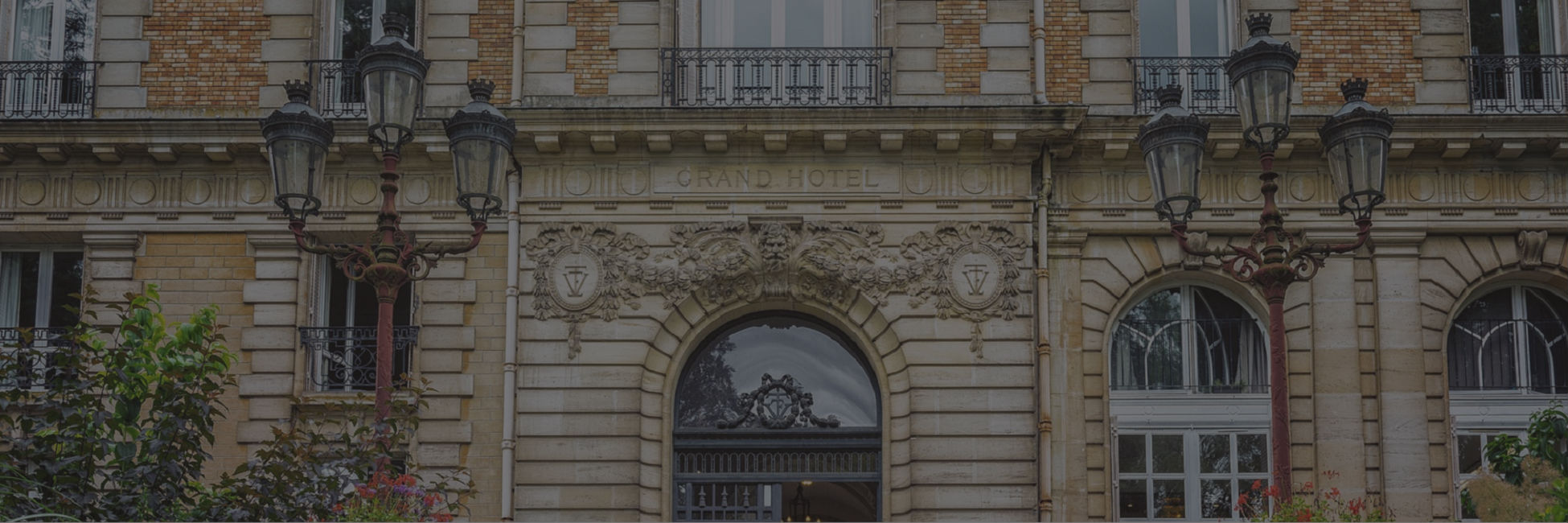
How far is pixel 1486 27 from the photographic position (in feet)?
56.3

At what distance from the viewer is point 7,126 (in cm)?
1648

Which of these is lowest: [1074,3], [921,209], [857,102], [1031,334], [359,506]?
[359,506]

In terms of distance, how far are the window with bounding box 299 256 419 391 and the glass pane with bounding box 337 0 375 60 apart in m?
2.06

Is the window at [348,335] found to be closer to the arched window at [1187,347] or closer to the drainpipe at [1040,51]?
the drainpipe at [1040,51]

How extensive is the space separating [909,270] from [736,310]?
5.38 feet

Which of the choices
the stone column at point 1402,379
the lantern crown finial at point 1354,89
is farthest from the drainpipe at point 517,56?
the stone column at point 1402,379

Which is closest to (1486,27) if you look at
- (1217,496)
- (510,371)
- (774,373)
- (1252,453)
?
(1252,453)

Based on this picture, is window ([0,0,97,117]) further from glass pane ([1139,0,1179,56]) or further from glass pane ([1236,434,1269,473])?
glass pane ([1236,434,1269,473])

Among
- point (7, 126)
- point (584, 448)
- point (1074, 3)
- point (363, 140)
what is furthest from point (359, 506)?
point (1074, 3)

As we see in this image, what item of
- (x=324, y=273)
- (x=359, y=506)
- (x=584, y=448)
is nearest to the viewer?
(x=359, y=506)

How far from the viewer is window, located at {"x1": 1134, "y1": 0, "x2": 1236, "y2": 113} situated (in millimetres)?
16734

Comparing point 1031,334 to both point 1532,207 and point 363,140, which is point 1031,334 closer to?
point 1532,207

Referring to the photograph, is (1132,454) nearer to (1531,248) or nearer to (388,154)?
(1531,248)

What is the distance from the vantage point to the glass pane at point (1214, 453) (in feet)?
53.8
